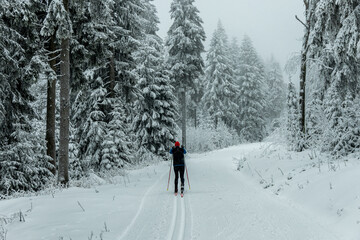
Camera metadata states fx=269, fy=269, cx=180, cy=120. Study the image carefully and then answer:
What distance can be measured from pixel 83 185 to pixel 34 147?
2.67m

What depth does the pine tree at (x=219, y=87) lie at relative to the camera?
39.4m

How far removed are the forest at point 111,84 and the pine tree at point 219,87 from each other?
39.4ft

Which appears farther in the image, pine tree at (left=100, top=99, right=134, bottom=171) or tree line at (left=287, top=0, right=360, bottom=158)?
pine tree at (left=100, top=99, right=134, bottom=171)

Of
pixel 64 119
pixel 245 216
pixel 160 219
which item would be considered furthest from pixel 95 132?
pixel 245 216

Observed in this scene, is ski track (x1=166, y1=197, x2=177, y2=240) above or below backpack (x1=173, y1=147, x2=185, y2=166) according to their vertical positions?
below

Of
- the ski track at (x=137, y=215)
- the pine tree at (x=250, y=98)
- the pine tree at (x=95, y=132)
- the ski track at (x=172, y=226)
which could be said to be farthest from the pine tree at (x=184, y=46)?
the ski track at (x=172, y=226)

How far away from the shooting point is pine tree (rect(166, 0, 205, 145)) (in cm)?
2678

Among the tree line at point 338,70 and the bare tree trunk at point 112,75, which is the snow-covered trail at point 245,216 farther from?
the bare tree trunk at point 112,75

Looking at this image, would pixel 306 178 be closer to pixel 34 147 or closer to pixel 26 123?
pixel 34 147

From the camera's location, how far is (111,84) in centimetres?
1728

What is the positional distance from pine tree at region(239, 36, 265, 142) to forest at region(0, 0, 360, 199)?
16.9 m

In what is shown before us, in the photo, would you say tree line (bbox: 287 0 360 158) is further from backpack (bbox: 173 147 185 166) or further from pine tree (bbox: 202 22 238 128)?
pine tree (bbox: 202 22 238 128)

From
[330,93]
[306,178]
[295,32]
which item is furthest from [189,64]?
[306,178]

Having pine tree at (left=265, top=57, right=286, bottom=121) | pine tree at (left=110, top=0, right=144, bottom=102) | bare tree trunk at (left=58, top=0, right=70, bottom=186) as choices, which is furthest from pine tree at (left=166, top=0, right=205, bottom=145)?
pine tree at (left=265, top=57, right=286, bottom=121)
